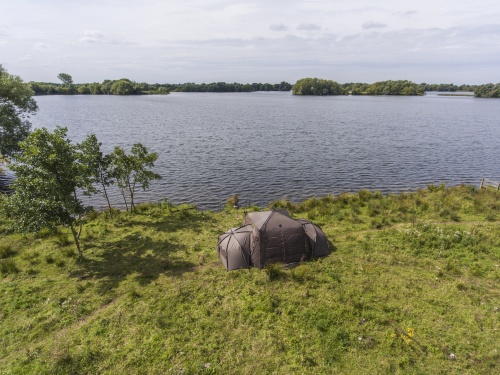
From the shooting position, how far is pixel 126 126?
74.5m

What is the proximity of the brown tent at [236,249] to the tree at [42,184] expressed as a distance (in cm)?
Answer: 958

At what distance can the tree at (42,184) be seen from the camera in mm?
16359

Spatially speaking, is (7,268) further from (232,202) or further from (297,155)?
(297,155)

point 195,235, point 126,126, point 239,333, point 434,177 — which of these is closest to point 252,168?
point 195,235

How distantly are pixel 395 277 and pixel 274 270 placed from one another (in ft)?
22.1

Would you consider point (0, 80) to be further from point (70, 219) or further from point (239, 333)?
point (239, 333)

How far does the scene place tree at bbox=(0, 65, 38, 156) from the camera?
35438 millimetres

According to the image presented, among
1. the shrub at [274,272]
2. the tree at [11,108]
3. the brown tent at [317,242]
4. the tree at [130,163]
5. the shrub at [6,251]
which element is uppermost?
the tree at [11,108]

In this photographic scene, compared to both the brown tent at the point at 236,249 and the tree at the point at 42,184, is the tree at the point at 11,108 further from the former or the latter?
the brown tent at the point at 236,249

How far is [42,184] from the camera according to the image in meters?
16.3

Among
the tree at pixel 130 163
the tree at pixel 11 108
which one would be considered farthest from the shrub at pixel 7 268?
the tree at pixel 11 108

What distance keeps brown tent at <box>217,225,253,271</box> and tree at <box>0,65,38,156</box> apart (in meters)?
35.1

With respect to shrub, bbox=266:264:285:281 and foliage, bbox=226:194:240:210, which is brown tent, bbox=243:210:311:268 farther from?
foliage, bbox=226:194:240:210

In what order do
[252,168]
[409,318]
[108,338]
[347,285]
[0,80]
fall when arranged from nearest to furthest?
[108,338], [409,318], [347,285], [0,80], [252,168]
